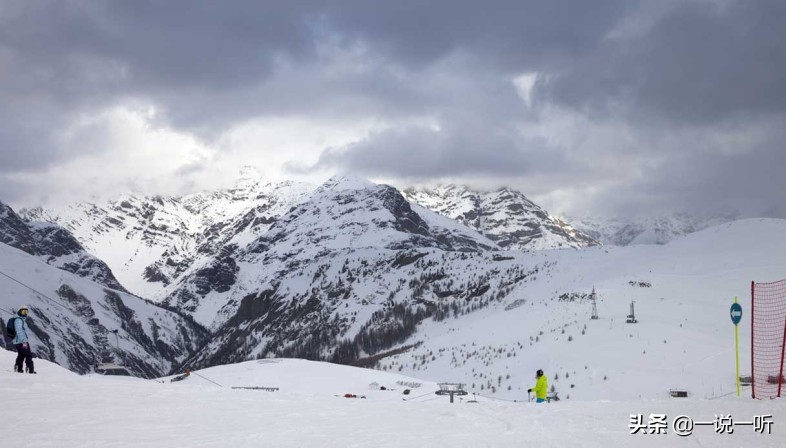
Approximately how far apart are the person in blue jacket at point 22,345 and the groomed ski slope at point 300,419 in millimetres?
577

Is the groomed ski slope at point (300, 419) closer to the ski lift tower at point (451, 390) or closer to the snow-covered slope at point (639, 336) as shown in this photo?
the ski lift tower at point (451, 390)

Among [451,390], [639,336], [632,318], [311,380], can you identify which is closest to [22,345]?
[311,380]

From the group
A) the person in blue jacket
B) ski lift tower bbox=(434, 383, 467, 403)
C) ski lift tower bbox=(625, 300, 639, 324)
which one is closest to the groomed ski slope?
the person in blue jacket

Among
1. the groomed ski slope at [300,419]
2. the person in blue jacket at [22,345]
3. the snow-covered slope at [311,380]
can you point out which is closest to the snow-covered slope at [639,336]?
the snow-covered slope at [311,380]

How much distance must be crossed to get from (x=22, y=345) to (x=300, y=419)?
1264 centimetres

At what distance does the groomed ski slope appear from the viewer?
54.6 ft

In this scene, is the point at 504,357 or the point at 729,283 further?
the point at 729,283

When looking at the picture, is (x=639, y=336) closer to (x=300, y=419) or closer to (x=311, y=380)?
(x=311, y=380)

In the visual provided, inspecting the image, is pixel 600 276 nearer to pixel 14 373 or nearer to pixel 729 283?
pixel 729 283

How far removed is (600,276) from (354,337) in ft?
284

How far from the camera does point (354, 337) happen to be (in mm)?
175750

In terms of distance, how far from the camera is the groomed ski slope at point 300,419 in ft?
54.6

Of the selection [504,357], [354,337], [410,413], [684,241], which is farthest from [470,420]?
[354,337]

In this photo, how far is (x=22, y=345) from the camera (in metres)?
27.0
